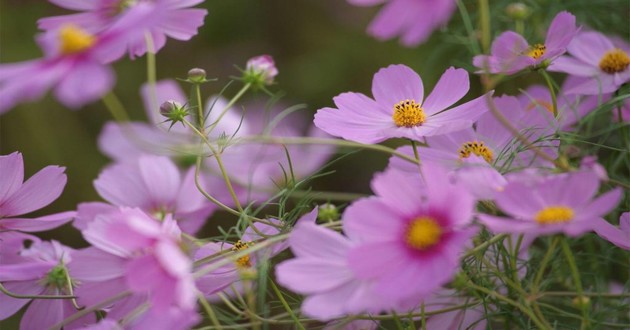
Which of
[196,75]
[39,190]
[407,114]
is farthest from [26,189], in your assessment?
[407,114]

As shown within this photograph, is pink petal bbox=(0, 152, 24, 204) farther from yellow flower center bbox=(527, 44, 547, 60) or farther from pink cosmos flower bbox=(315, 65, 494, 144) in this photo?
yellow flower center bbox=(527, 44, 547, 60)

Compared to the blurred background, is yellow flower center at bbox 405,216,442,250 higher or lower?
higher

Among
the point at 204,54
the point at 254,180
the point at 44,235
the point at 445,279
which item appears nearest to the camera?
the point at 445,279

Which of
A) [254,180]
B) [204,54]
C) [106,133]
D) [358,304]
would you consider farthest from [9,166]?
[204,54]

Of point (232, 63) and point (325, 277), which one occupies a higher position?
point (325, 277)

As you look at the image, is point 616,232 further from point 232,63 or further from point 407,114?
point 232,63

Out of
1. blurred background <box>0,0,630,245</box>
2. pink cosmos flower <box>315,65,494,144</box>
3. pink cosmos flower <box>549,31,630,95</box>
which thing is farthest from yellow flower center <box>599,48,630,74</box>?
blurred background <box>0,0,630,245</box>

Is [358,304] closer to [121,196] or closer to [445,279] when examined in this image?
[445,279]
